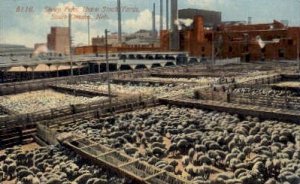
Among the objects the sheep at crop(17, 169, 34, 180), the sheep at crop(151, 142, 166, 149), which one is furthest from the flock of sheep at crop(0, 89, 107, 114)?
the sheep at crop(17, 169, 34, 180)

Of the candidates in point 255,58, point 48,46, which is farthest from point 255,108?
point 48,46

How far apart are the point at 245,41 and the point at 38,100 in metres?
47.6

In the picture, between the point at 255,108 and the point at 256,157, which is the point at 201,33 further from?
the point at 256,157

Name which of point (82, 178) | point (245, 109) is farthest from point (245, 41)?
point (82, 178)

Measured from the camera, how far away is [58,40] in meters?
94.6

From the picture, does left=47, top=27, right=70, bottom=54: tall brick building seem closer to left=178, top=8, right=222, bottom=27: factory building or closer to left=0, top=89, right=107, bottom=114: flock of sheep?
left=178, top=8, right=222, bottom=27: factory building

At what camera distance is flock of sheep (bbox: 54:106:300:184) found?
43.8ft

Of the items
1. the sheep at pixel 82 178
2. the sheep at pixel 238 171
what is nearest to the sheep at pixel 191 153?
the sheep at pixel 238 171

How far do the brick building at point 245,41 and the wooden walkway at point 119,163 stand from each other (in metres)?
49.3

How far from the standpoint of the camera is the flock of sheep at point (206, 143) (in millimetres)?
13336

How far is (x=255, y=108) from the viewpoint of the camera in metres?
21.9

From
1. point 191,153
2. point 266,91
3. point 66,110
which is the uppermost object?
point 266,91

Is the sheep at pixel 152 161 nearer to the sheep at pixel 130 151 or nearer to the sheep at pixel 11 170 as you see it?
the sheep at pixel 130 151

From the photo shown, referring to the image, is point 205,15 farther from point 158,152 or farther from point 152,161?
point 152,161
